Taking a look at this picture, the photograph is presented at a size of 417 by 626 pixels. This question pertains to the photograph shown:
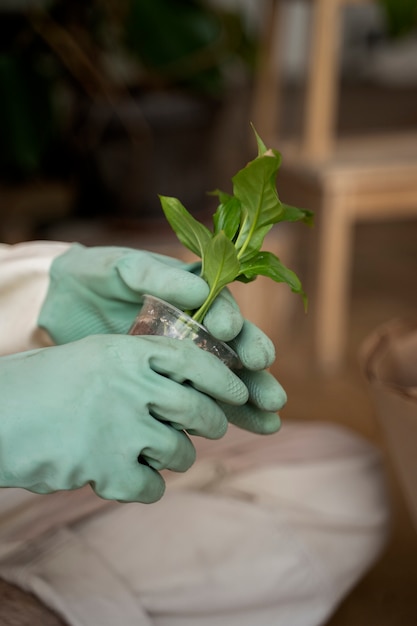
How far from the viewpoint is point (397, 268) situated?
90.4 inches

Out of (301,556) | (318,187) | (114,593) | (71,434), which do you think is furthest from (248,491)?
(318,187)

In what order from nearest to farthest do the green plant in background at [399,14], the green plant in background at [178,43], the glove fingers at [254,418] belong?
the glove fingers at [254,418] → the green plant in background at [399,14] → the green plant in background at [178,43]

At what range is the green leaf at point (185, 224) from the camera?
2.01 ft

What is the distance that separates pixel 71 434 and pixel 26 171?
4.89 ft

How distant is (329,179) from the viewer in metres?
1.60

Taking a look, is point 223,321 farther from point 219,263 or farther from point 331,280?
point 331,280

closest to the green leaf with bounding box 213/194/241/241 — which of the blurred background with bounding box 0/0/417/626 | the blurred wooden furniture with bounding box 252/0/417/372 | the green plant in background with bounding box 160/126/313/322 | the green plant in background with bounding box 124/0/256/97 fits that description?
the green plant in background with bounding box 160/126/313/322

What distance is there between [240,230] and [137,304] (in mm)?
158

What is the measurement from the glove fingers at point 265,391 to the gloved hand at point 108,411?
0.05 meters

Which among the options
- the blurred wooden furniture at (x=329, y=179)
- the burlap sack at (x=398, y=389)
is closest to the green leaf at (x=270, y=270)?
the burlap sack at (x=398, y=389)

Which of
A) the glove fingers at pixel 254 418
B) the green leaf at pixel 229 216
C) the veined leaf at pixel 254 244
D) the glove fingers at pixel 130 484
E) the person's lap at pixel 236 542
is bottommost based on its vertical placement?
the person's lap at pixel 236 542

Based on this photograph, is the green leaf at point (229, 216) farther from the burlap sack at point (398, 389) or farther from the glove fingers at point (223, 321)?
the burlap sack at point (398, 389)

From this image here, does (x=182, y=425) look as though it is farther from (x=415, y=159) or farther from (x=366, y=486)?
(x=415, y=159)

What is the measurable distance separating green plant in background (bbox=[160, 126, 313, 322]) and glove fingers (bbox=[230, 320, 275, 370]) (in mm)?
35
